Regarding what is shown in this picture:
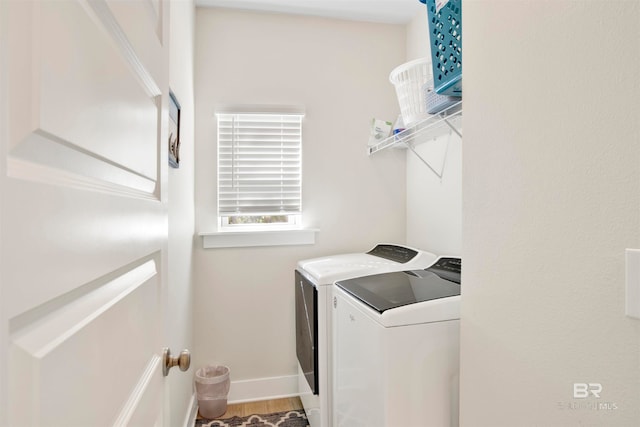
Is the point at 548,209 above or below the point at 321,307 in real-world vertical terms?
above

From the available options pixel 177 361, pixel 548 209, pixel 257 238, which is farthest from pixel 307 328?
pixel 548 209

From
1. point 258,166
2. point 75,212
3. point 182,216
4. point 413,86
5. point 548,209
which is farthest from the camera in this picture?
point 258,166

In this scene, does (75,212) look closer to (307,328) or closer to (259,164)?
(307,328)

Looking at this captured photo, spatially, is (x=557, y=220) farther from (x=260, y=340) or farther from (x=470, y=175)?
(x=260, y=340)

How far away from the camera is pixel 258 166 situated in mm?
2414

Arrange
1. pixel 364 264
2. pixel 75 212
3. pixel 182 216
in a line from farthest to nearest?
pixel 364 264
pixel 182 216
pixel 75 212

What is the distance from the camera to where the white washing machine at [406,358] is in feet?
3.76

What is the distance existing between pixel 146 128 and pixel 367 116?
205 centimetres

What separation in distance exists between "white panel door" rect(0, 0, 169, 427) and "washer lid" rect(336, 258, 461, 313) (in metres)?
0.81

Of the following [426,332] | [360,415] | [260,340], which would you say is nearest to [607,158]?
[426,332]

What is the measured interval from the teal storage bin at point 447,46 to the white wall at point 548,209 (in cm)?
18

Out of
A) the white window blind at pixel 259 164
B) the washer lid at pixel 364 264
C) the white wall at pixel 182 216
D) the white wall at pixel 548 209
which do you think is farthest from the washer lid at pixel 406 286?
the white window blind at pixel 259 164

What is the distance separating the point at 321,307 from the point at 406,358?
2.21ft

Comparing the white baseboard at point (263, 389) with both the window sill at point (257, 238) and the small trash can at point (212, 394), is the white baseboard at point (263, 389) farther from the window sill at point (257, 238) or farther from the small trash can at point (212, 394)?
the window sill at point (257, 238)
